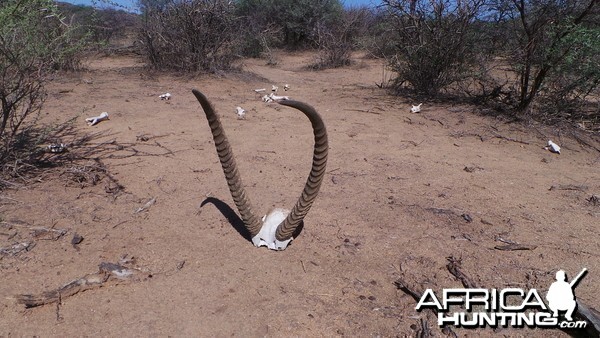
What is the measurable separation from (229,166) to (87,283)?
1.16 meters

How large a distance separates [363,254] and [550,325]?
1.22 metres

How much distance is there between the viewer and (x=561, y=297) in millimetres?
2369

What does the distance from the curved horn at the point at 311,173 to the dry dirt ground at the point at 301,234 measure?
0.83 feet

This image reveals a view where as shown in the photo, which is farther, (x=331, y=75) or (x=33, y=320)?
(x=331, y=75)

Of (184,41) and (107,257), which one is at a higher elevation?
(184,41)

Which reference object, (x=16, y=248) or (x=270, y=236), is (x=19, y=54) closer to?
(x=16, y=248)

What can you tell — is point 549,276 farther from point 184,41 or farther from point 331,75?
point 331,75

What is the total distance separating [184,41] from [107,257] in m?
8.17

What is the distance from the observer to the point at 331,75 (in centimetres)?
1238

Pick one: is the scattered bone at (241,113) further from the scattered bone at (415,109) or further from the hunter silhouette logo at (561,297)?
the hunter silhouette logo at (561,297)

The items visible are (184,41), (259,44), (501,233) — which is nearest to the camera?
(501,233)

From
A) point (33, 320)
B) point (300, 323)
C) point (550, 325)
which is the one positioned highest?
point (550, 325)

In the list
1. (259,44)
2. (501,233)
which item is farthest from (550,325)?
(259,44)

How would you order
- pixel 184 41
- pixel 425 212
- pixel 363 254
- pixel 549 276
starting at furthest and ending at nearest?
pixel 184 41 < pixel 425 212 < pixel 363 254 < pixel 549 276
